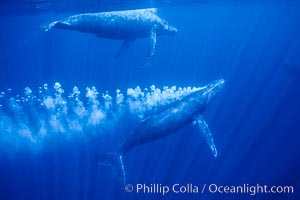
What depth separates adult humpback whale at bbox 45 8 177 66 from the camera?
13172 millimetres

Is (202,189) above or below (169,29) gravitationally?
below

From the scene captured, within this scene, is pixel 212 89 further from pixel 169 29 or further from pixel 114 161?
pixel 114 161

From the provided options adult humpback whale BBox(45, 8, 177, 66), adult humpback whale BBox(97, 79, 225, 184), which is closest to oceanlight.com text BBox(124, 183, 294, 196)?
adult humpback whale BBox(97, 79, 225, 184)

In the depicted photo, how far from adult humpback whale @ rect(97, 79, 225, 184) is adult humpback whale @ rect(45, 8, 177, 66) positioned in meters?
2.36

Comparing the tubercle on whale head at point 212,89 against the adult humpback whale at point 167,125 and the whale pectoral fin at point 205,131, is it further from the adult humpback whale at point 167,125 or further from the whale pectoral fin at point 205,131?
the whale pectoral fin at point 205,131

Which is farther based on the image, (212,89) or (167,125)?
(212,89)

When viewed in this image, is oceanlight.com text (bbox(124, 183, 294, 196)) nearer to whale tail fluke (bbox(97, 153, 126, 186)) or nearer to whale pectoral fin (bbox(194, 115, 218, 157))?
whale tail fluke (bbox(97, 153, 126, 186))

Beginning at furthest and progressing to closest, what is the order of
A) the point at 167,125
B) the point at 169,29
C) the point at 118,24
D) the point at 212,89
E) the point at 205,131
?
the point at 169,29 → the point at 118,24 → the point at 212,89 → the point at 205,131 → the point at 167,125

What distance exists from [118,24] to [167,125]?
4955mm

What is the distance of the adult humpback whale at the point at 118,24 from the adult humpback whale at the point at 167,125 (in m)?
2.36

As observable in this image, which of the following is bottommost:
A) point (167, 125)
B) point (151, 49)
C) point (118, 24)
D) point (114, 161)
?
point (114, 161)

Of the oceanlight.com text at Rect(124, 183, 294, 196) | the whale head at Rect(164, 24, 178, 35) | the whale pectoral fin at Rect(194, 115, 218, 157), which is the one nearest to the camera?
the whale pectoral fin at Rect(194, 115, 218, 157)

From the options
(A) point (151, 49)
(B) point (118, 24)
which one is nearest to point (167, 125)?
(A) point (151, 49)

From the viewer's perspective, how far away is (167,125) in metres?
11.9
